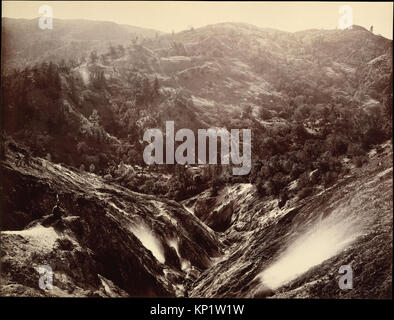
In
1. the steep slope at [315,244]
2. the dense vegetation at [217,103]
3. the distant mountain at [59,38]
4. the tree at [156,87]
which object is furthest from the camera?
the tree at [156,87]

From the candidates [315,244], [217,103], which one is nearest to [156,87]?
[217,103]

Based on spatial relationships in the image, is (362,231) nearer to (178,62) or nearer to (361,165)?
(361,165)

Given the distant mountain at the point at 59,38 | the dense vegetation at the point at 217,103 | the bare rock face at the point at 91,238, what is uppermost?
the distant mountain at the point at 59,38

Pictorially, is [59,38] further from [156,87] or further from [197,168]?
[197,168]

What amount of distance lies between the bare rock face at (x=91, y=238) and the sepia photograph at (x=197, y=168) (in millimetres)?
63

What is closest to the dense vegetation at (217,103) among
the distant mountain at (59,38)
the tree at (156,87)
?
the tree at (156,87)

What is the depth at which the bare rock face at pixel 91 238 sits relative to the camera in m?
19.2

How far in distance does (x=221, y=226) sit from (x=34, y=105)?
37.5 ft

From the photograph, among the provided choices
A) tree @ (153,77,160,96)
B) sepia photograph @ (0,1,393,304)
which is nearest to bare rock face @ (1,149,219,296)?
sepia photograph @ (0,1,393,304)

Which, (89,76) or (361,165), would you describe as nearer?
(361,165)

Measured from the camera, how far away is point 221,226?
25.2 metres

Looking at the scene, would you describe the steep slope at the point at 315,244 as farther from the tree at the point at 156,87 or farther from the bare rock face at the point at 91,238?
the tree at the point at 156,87

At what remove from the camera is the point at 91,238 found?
2097 centimetres
